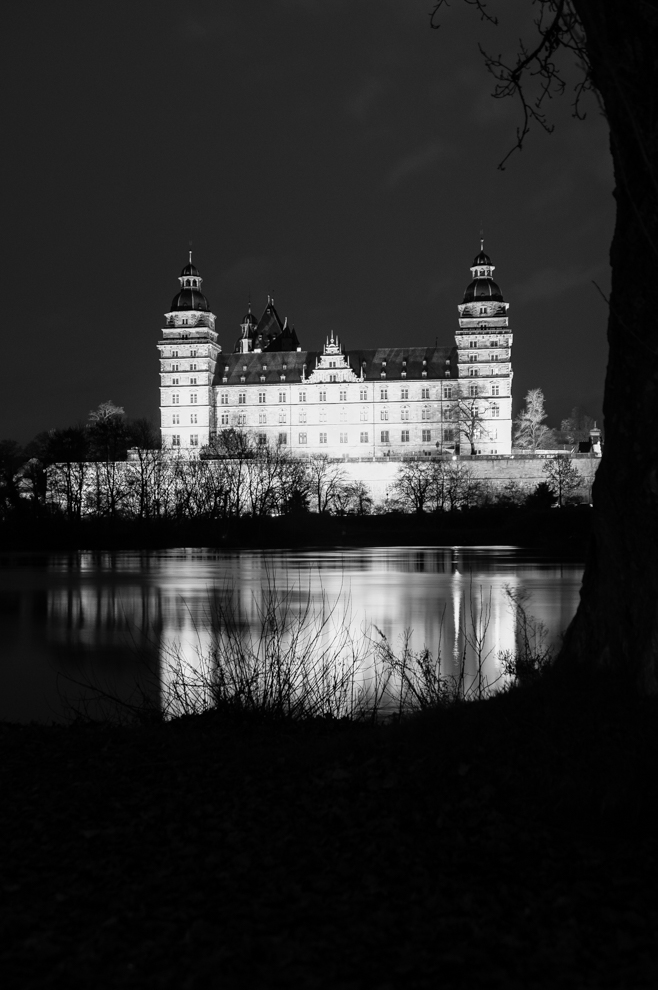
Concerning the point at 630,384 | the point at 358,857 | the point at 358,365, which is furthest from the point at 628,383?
the point at 358,365

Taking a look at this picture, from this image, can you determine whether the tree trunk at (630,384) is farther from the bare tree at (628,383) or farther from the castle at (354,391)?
the castle at (354,391)

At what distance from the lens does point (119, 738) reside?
6668 millimetres

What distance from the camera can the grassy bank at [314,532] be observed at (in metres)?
44.2

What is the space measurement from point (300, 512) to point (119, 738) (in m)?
45.7

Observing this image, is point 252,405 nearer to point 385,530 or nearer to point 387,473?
point 387,473

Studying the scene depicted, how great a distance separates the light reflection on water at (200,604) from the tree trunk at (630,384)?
79.6 inches

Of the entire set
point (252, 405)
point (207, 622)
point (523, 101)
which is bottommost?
point (207, 622)

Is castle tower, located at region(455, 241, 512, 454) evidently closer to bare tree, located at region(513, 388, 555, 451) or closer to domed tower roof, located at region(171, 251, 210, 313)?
bare tree, located at region(513, 388, 555, 451)

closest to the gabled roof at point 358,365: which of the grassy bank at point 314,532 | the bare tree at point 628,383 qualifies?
the grassy bank at point 314,532

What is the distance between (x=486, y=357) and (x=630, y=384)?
93.3 meters

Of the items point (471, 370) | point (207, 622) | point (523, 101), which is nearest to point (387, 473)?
point (471, 370)

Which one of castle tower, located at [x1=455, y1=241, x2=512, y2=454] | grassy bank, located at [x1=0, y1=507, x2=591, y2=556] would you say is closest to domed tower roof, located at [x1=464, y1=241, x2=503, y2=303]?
castle tower, located at [x1=455, y1=241, x2=512, y2=454]

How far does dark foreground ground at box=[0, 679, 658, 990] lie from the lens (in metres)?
3.26

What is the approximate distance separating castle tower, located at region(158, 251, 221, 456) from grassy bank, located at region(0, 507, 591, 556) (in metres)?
48.4
